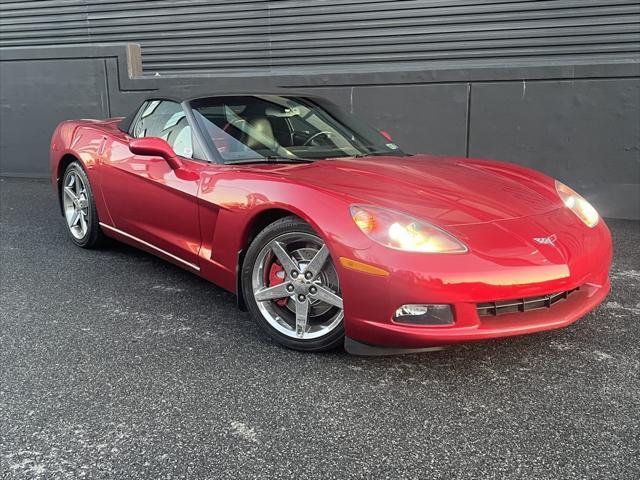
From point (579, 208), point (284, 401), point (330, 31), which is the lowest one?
point (284, 401)

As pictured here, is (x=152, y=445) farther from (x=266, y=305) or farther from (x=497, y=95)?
(x=497, y=95)

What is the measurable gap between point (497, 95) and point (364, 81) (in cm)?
154

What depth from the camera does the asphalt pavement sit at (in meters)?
1.99

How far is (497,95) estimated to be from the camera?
252 inches

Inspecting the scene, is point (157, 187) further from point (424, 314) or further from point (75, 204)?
point (424, 314)

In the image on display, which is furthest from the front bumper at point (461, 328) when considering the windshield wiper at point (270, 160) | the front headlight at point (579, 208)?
the windshield wiper at point (270, 160)

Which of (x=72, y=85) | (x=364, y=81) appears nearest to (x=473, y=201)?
(x=364, y=81)

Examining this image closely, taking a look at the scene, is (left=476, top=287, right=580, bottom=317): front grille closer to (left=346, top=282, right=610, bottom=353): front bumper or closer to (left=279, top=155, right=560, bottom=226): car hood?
(left=346, top=282, right=610, bottom=353): front bumper

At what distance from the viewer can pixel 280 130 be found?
3594mm

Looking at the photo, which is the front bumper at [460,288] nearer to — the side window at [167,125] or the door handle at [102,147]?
the side window at [167,125]

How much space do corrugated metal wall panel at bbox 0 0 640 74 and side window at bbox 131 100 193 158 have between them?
357 cm

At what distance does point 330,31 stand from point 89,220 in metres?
4.20

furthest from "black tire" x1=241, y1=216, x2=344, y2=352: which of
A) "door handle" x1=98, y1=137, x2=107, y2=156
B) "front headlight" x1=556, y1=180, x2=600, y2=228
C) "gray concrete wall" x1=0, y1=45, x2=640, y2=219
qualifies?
"gray concrete wall" x1=0, y1=45, x2=640, y2=219

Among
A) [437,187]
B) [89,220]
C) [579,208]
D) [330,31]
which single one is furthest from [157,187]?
[330,31]
